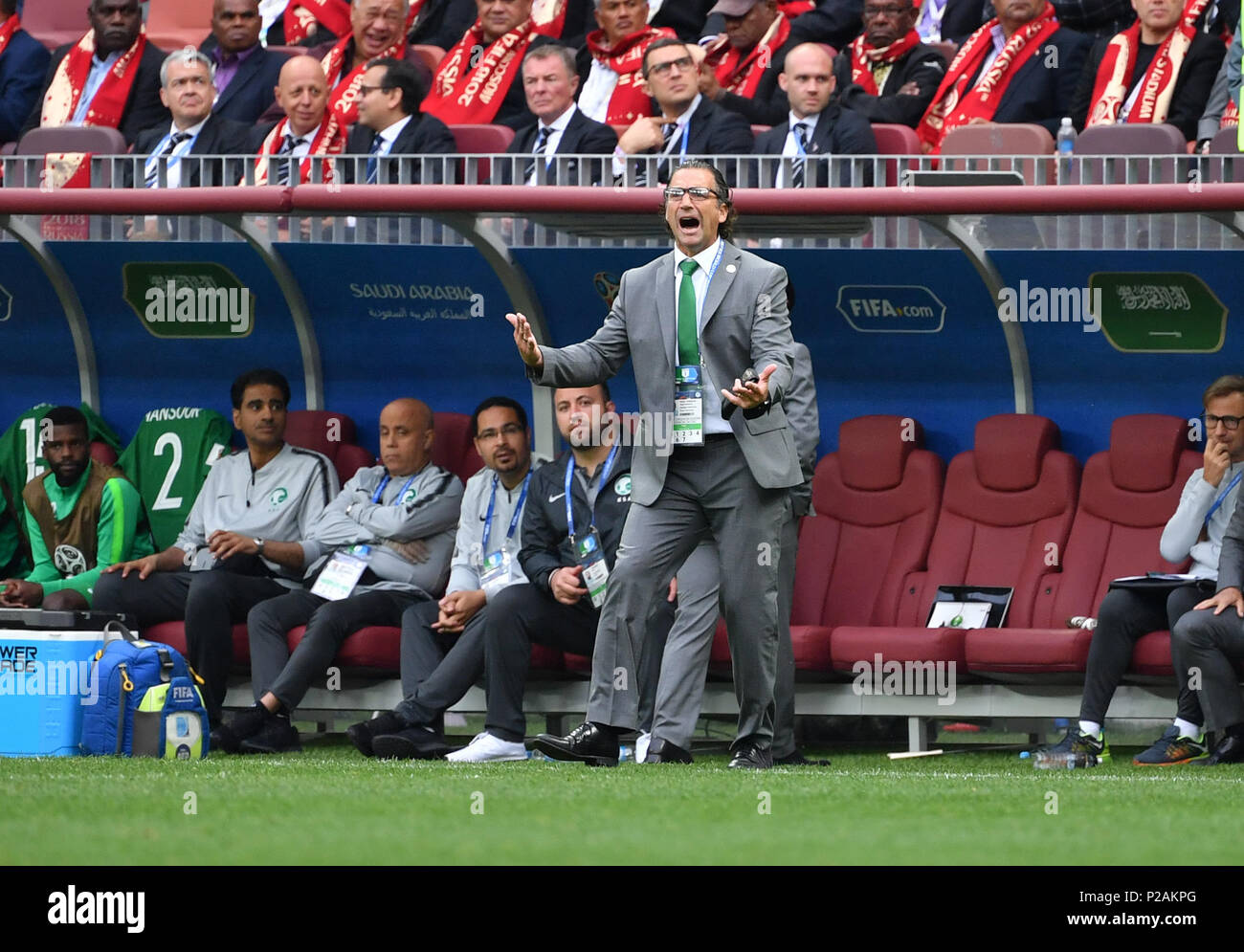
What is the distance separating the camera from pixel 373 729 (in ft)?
26.0

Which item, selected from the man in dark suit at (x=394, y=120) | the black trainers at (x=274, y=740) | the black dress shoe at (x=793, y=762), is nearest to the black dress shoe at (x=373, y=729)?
the black trainers at (x=274, y=740)

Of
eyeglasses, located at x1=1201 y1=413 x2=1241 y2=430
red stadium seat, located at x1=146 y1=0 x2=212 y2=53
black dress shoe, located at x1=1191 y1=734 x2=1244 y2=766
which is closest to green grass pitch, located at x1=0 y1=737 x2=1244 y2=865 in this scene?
black dress shoe, located at x1=1191 y1=734 x2=1244 y2=766

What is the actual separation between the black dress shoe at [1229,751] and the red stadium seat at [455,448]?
3540mm

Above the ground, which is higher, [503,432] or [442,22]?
[442,22]

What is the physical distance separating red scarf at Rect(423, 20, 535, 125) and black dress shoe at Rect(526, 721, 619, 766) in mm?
5092

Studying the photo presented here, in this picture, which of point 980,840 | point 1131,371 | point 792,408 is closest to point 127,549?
point 792,408

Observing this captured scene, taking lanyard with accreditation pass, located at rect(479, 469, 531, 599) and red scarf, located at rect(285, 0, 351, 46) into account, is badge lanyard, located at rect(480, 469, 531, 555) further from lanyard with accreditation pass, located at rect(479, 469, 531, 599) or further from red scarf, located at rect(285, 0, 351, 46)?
red scarf, located at rect(285, 0, 351, 46)

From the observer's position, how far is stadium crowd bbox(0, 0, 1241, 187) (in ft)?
30.9

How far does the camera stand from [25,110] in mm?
11992

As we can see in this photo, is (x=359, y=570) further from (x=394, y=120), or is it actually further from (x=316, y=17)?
(x=316, y=17)

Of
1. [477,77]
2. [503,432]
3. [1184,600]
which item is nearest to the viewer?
[1184,600]

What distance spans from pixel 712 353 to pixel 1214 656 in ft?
7.43

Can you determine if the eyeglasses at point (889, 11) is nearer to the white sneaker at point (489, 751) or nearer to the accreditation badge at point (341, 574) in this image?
the accreditation badge at point (341, 574)

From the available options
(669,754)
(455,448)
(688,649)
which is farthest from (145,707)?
(455,448)
